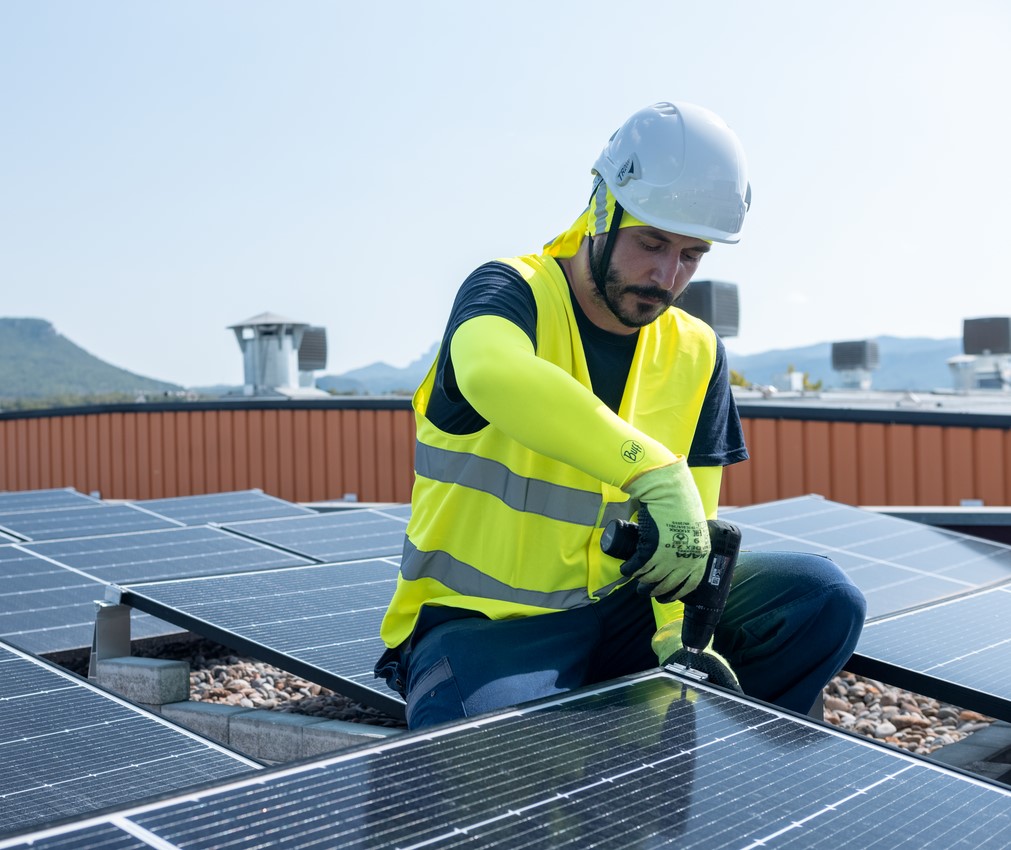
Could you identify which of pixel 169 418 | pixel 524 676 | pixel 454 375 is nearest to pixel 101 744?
pixel 524 676

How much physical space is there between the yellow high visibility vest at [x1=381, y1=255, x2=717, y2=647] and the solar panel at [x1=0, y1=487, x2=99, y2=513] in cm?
628

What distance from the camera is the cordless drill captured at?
9.71 ft

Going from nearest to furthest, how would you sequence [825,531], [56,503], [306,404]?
[825,531] < [56,503] < [306,404]

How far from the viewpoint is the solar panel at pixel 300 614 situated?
4164mm

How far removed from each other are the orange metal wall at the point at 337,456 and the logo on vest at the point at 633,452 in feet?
35.7

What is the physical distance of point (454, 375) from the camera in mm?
3461

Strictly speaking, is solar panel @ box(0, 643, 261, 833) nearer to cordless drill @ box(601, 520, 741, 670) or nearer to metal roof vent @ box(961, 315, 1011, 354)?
cordless drill @ box(601, 520, 741, 670)

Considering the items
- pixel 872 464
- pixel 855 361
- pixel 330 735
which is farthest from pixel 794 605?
pixel 855 361

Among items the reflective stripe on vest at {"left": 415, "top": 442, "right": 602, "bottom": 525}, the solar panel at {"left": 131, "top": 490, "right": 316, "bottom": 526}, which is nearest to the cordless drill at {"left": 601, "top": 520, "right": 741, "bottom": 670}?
the reflective stripe on vest at {"left": 415, "top": 442, "right": 602, "bottom": 525}

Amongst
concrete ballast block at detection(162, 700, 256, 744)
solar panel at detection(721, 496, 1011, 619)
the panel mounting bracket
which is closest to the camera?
concrete ballast block at detection(162, 700, 256, 744)

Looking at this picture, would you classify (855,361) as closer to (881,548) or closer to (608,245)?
(881,548)

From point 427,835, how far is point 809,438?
12.8 metres

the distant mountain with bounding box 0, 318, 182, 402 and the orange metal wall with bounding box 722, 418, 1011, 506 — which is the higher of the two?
the distant mountain with bounding box 0, 318, 182, 402

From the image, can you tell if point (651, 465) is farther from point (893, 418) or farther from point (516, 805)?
point (893, 418)
